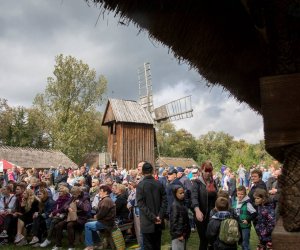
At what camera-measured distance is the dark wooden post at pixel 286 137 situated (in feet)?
4.92

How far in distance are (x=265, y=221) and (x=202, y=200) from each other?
114 centimetres

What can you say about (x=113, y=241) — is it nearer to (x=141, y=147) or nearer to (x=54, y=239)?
(x=54, y=239)

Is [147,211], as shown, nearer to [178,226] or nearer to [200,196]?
[178,226]

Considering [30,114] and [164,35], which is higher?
[30,114]

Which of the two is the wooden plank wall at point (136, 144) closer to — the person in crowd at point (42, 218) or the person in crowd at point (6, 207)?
the person in crowd at point (6, 207)

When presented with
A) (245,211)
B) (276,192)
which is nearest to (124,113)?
(245,211)

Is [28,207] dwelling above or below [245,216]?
above

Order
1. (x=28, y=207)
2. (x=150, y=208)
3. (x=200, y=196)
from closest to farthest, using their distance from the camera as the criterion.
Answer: (x=150, y=208) → (x=200, y=196) → (x=28, y=207)

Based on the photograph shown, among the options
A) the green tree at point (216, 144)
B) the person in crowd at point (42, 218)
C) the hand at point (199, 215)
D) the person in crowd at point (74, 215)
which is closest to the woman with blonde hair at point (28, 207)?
the person in crowd at point (42, 218)

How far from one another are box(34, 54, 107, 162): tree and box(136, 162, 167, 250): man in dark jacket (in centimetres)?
3699

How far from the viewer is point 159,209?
21.5ft

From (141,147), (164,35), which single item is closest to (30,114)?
(141,147)

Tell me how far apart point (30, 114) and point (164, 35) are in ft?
157

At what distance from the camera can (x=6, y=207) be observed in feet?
35.4
